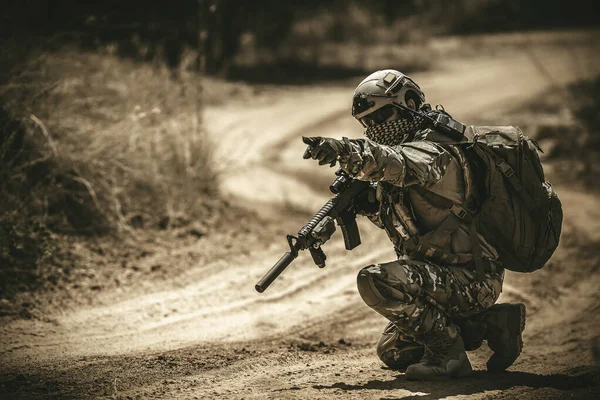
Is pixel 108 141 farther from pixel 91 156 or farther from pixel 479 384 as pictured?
pixel 479 384

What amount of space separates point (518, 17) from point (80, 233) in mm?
23043

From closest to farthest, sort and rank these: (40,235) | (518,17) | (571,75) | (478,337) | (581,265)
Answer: (478,337) < (40,235) < (581,265) < (571,75) < (518,17)

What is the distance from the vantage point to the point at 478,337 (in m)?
4.46

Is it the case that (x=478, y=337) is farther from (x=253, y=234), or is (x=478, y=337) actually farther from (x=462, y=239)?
(x=253, y=234)

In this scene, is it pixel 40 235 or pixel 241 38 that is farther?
pixel 241 38

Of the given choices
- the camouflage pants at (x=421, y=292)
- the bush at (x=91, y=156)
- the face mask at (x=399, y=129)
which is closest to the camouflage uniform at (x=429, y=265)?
the camouflage pants at (x=421, y=292)

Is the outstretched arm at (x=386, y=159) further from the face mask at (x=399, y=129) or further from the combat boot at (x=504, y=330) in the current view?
→ the combat boot at (x=504, y=330)

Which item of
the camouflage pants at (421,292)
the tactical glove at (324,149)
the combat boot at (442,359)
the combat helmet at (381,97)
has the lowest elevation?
the combat boot at (442,359)

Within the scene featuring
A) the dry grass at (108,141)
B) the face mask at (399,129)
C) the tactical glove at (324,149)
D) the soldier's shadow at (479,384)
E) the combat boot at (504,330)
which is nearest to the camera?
the tactical glove at (324,149)

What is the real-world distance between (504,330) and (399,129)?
1403 mm

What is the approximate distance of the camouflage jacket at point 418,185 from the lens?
360 cm

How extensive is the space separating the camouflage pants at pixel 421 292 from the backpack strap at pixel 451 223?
3.7 inches

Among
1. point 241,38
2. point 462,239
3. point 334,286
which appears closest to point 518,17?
point 241,38

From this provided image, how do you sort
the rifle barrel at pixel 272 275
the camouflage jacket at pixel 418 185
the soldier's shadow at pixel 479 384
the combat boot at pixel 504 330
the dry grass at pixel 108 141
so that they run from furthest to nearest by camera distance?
the dry grass at pixel 108 141 < the combat boot at pixel 504 330 < the soldier's shadow at pixel 479 384 < the rifle barrel at pixel 272 275 < the camouflage jacket at pixel 418 185
